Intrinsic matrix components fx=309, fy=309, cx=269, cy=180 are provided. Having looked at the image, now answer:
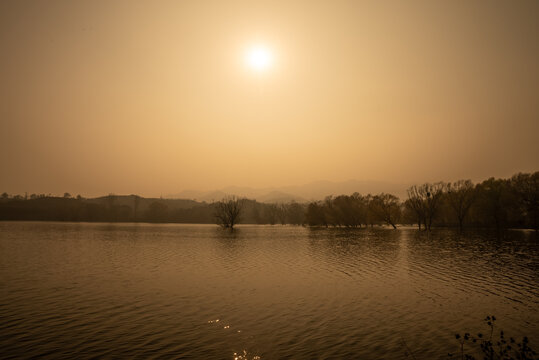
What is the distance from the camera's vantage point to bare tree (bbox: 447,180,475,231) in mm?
125938

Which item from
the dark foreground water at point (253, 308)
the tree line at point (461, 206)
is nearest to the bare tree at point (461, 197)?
the tree line at point (461, 206)

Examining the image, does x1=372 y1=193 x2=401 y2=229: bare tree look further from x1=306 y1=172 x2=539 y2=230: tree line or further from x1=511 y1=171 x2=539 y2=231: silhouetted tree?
x1=511 y1=171 x2=539 y2=231: silhouetted tree

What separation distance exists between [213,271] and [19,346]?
19.5 m

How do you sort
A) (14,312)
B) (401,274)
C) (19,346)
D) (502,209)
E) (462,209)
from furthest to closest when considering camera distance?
(462,209), (502,209), (401,274), (14,312), (19,346)

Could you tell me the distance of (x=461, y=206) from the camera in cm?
13112

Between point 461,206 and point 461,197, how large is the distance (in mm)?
6382

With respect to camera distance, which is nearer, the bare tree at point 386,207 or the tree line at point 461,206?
the tree line at point 461,206

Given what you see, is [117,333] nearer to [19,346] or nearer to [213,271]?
[19,346]

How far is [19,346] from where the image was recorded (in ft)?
41.6

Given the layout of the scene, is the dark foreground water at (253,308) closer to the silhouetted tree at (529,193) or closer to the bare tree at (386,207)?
the silhouetted tree at (529,193)

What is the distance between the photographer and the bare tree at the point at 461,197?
126 m

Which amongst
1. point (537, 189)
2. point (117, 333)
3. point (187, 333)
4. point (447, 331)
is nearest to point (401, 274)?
point (447, 331)

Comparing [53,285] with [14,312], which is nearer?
[14,312]

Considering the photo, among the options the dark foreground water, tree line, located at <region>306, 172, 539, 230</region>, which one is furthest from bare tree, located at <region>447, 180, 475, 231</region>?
the dark foreground water
